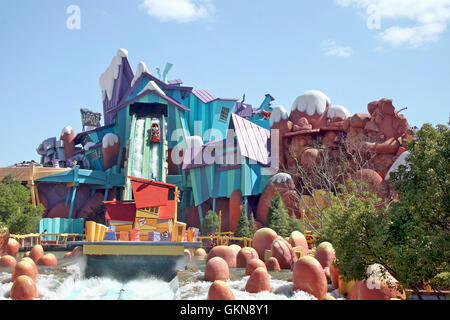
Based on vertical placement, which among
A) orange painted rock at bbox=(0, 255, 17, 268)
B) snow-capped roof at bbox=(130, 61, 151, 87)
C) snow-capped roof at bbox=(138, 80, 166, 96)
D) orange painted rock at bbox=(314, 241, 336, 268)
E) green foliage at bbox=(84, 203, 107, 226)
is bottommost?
orange painted rock at bbox=(0, 255, 17, 268)

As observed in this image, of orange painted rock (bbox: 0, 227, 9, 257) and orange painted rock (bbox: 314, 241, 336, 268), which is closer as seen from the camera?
orange painted rock (bbox: 314, 241, 336, 268)

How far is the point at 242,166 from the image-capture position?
3241cm

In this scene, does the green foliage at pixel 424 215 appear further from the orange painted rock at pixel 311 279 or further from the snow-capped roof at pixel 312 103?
the snow-capped roof at pixel 312 103

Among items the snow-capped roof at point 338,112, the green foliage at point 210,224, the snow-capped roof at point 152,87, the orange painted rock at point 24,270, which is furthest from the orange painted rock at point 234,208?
the orange painted rock at point 24,270

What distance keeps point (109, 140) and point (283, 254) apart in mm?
27909

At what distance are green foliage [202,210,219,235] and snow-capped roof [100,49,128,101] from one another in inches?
900

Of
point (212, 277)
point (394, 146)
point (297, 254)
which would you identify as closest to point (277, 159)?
point (394, 146)

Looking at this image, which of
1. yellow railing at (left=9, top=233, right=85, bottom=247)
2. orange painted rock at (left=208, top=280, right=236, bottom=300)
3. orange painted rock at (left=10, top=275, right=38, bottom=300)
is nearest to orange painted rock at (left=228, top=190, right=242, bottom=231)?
yellow railing at (left=9, top=233, right=85, bottom=247)

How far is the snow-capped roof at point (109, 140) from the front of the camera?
136ft

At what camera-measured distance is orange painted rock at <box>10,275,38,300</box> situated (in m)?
11.7

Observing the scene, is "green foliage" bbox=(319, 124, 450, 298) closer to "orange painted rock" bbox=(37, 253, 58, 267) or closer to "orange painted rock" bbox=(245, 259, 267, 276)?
"orange painted rock" bbox=(245, 259, 267, 276)

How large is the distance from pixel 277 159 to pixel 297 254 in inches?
615

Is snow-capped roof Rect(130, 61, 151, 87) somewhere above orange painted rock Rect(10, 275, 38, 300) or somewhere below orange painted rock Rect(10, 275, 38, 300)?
above
